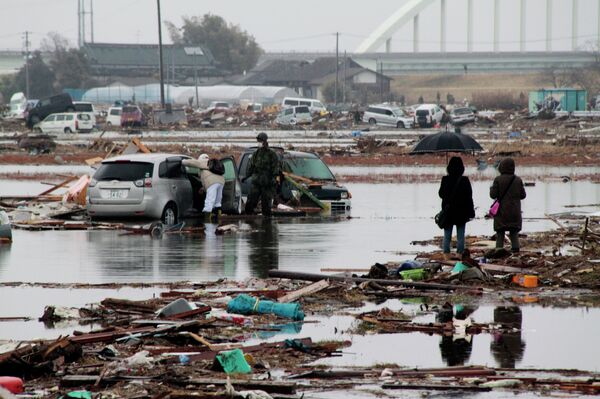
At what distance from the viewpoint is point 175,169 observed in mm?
25438

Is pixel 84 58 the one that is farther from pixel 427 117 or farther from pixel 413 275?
pixel 413 275

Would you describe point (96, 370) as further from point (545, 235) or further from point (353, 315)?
point (545, 235)

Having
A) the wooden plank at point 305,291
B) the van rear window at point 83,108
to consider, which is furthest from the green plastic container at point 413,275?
→ the van rear window at point 83,108

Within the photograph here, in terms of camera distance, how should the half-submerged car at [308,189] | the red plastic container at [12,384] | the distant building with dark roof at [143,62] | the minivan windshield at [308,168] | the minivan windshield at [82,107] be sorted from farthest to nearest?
the distant building with dark roof at [143,62] < the minivan windshield at [82,107] < the minivan windshield at [308,168] < the half-submerged car at [308,189] < the red plastic container at [12,384]

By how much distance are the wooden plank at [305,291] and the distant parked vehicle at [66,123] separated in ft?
A: 212

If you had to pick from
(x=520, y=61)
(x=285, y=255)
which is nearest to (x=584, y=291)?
(x=285, y=255)

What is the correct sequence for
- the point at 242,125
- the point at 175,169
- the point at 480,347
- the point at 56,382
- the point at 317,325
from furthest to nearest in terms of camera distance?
the point at 242,125
the point at 175,169
the point at 317,325
the point at 480,347
the point at 56,382

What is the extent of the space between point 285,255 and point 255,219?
22.3ft

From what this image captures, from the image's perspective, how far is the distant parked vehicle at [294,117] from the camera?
9044 cm

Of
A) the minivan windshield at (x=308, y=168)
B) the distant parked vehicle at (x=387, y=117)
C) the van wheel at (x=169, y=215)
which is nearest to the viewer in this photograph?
the van wheel at (x=169, y=215)

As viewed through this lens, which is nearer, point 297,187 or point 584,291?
point 584,291

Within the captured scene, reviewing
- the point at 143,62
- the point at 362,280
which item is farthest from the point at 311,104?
the point at 362,280

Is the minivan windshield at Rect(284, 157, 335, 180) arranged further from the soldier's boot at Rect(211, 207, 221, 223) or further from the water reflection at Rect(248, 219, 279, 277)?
the soldier's boot at Rect(211, 207, 221, 223)

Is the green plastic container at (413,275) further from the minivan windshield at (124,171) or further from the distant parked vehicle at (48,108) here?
the distant parked vehicle at (48,108)
